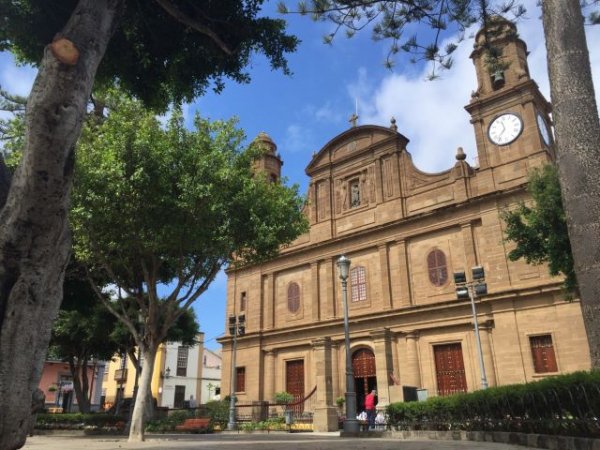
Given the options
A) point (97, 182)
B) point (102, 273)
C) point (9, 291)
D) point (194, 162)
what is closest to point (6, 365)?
point (9, 291)

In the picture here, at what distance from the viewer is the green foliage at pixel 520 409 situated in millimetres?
6285

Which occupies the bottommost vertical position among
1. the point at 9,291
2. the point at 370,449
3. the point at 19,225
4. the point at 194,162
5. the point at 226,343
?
the point at 370,449

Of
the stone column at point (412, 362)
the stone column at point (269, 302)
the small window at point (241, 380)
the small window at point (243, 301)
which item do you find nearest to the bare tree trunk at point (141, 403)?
the stone column at point (412, 362)

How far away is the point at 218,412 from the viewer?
25.3 m

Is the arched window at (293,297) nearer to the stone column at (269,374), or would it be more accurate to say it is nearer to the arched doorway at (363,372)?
the stone column at (269,374)

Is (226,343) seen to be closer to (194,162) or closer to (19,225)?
(194,162)

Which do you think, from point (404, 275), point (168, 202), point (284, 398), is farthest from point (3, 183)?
point (284, 398)

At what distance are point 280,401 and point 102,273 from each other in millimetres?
13764

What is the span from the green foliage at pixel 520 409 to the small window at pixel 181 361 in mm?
39008

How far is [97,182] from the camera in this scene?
40.9 ft

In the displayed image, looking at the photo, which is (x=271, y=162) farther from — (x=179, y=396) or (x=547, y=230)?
(x=179, y=396)

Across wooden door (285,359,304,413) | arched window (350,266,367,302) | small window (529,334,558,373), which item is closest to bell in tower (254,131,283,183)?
arched window (350,266,367,302)

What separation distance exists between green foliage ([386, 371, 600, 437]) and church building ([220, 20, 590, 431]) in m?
2.47

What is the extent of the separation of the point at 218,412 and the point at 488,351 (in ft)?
43.7
